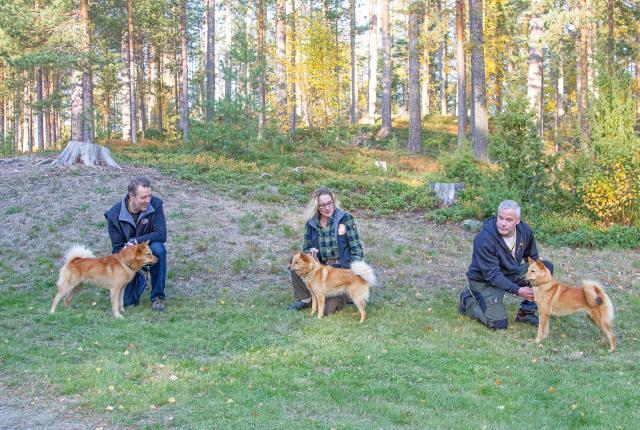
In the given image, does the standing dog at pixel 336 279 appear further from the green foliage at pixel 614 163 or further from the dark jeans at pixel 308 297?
the green foliage at pixel 614 163

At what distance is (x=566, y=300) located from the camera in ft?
21.7

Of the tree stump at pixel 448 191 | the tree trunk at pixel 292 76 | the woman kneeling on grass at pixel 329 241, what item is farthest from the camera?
the tree trunk at pixel 292 76

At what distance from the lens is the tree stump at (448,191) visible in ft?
46.9

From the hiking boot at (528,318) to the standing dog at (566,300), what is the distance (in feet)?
2.14

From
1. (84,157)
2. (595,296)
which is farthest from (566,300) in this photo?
(84,157)

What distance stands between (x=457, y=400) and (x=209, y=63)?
81.1 feet

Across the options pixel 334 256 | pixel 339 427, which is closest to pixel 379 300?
pixel 334 256

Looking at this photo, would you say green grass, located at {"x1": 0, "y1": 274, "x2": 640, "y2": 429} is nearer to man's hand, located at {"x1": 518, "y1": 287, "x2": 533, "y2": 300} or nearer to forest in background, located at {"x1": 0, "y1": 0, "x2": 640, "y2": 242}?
man's hand, located at {"x1": 518, "y1": 287, "x2": 533, "y2": 300}

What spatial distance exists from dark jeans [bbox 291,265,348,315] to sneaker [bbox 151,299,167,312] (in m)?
1.80

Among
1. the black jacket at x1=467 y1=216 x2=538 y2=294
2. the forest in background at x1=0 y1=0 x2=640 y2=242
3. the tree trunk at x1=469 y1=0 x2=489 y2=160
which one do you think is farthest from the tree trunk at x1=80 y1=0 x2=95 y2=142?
the black jacket at x1=467 y1=216 x2=538 y2=294

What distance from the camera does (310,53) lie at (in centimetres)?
2797

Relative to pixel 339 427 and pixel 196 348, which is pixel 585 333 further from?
pixel 196 348

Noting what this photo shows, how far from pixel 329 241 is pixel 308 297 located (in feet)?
2.72

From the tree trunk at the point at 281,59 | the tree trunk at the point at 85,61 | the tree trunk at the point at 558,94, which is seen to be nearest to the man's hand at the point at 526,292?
the tree trunk at the point at 85,61
